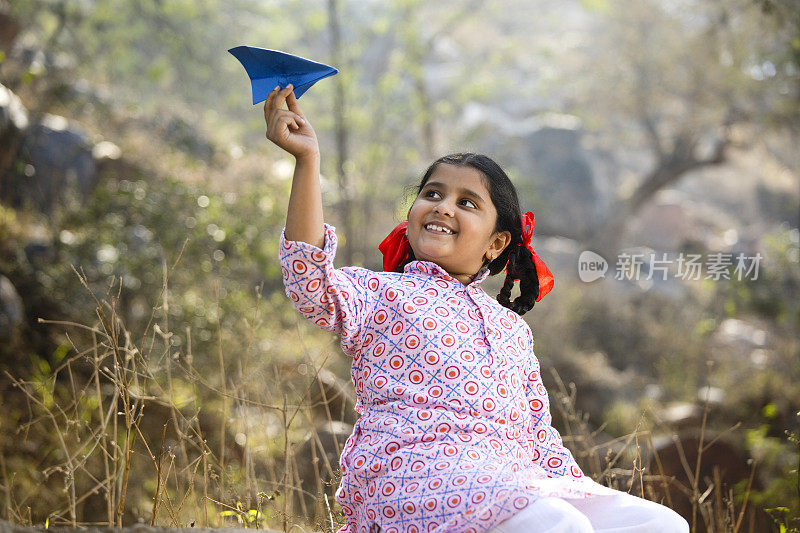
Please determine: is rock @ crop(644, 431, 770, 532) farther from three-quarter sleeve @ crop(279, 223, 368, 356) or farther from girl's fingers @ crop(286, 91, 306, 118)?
girl's fingers @ crop(286, 91, 306, 118)

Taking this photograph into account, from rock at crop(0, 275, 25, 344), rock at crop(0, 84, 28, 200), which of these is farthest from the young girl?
rock at crop(0, 84, 28, 200)

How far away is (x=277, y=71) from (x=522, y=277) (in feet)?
2.89

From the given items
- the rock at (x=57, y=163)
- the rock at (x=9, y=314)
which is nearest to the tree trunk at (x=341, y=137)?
the rock at (x=57, y=163)

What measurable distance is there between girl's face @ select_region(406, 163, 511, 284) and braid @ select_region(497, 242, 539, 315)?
129 mm

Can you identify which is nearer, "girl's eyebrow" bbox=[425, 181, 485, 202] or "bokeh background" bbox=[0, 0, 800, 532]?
"girl's eyebrow" bbox=[425, 181, 485, 202]

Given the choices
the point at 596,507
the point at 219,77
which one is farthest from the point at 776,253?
the point at 219,77

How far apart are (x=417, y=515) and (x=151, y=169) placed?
6845 mm

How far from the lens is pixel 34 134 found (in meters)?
6.35

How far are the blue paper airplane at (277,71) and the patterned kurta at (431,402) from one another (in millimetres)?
315

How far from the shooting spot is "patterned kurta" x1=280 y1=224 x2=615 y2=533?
4.58ft

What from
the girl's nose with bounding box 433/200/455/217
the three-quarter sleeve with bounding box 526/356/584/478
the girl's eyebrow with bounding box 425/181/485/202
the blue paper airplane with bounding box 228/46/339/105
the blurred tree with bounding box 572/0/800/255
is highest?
the blurred tree with bounding box 572/0/800/255

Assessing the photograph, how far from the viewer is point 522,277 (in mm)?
2021

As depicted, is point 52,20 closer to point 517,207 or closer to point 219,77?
point 219,77

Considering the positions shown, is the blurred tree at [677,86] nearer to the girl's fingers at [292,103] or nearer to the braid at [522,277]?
the braid at [522,277]
